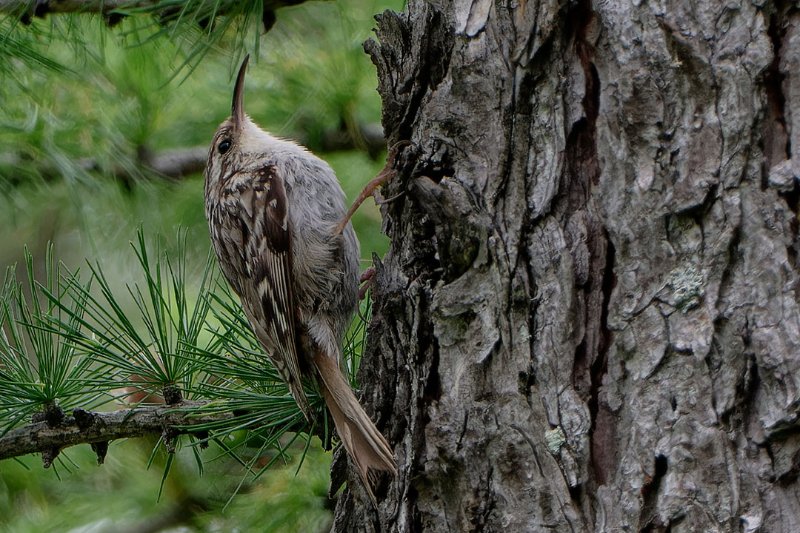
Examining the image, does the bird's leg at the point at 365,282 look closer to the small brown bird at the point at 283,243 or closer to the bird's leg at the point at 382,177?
Result: the small brown bird at the point at 283,243

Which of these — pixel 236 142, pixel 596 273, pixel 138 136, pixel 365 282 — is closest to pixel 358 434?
pixel 596 273

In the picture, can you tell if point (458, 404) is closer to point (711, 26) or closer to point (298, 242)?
point (711, 26)

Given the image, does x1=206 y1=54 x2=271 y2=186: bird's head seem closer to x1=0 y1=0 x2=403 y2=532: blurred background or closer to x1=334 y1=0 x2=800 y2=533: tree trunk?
x1=0 y1=0 x2=403 y2=532: blurred background

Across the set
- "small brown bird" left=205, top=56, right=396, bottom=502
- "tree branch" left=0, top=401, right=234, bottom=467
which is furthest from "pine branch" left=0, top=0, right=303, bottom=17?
"tree branch" left=0, top=401, right=234, bottom=467

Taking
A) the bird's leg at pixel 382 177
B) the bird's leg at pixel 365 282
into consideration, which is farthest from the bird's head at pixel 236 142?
the bird's leg at pixel 365 282

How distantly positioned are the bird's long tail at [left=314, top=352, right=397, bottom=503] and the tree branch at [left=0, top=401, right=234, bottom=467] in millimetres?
210

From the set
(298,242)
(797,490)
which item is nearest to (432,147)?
(797,490)

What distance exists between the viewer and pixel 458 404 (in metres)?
1.51

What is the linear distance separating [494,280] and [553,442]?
10.8 inches

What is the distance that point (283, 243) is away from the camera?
2523mm

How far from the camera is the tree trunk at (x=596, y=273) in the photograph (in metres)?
1.29

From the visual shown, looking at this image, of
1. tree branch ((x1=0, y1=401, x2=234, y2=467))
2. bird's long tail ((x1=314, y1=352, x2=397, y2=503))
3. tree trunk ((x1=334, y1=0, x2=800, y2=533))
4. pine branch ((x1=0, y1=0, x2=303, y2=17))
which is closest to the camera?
tree trunk ((x1=334, y1=0, x2=800, y2=533))

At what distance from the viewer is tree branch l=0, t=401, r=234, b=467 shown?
183 cm

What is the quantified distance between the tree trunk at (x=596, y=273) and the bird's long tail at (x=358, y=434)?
3 centimetres
